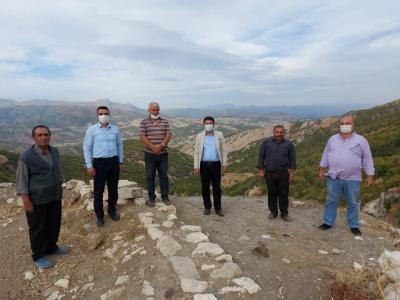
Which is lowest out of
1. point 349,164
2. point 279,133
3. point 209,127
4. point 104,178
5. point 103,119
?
point 104,178

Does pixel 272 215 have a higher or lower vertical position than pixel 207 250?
lower

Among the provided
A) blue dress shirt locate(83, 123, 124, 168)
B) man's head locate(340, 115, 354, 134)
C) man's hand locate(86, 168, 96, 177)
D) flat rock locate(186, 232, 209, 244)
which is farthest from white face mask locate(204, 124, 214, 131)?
man's head locate(340, 115, 354, 134)

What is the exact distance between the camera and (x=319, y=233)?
8000 mm

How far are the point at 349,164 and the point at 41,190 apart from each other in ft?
21.4

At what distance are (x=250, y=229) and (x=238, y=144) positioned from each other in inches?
4982

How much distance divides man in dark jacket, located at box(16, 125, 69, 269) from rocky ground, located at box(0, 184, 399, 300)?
581 mm

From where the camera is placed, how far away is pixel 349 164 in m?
7.42

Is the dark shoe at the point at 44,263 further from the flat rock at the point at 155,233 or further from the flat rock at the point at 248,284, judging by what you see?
the flat rock at the point at 248,284

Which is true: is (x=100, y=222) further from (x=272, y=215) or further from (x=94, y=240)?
(x=272, y=215)

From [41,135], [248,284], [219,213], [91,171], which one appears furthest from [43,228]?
[219,213]

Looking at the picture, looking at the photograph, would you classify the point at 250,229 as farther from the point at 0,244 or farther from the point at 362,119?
the point at 362,119

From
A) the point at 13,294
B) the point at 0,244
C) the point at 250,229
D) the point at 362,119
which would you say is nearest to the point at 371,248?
the point at 250,229

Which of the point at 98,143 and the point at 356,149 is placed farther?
the point at 98,143

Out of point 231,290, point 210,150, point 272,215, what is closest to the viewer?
point 231,290
